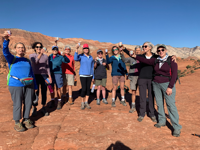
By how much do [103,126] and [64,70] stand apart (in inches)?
103

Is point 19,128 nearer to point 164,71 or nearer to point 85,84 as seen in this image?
point 85,84

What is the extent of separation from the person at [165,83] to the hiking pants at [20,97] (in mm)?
2755

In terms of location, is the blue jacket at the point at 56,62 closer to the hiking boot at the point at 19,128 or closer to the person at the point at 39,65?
the person at the point at 39,65

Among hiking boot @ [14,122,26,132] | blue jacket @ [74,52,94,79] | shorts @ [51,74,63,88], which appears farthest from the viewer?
shorts @ [51,74,63,88]

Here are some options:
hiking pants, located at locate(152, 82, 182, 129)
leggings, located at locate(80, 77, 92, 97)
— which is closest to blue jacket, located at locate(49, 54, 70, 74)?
leggings, located at locate(80, 77, 92, 97)

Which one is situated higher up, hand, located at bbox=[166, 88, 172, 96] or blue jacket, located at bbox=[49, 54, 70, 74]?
blue jacket, located at bbox=[49, 54, 70, 74]

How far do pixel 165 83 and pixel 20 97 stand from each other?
324cm

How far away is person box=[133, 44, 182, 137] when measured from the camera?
9.24 ft

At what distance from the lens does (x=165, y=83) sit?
117 inches

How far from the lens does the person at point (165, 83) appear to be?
2.82 meters

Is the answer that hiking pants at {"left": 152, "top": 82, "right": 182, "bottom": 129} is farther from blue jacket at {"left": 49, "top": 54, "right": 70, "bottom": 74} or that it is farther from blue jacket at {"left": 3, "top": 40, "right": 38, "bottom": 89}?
blue jacket at {"left": 3, "top": 40, "right": 38, "bottom": 89}

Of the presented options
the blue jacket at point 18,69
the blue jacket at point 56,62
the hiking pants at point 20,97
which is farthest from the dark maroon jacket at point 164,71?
the hiking pants at point 20,97

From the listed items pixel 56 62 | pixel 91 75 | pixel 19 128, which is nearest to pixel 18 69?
pixel 19 128

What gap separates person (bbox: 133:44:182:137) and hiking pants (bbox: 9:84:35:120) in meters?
2.76
